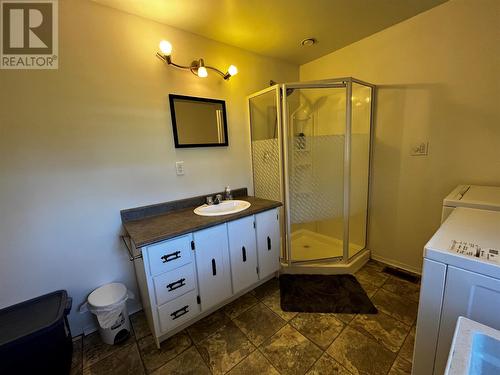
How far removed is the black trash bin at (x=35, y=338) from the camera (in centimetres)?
106

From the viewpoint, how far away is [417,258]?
6.78 ft

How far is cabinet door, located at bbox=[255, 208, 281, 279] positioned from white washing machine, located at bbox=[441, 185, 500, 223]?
1203 millimetres

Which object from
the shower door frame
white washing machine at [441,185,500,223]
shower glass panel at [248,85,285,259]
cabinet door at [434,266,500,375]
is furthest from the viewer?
shower glass panel at [248,85,285,259]

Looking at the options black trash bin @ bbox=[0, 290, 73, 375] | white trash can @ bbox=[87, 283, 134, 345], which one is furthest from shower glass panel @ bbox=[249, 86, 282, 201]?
black trash bin @ bbox=[0, 290, 73, 375]

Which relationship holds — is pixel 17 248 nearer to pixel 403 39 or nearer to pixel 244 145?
pixel 244 145

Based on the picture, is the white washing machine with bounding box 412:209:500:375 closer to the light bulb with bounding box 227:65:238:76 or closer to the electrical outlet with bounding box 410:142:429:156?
the electrical outlet with bounding box 410:142:429:156

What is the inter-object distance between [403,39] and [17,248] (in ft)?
11.0

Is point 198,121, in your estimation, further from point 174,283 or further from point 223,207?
point 174,283

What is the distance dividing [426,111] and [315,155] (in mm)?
993

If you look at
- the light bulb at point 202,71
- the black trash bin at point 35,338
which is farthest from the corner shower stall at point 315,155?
the black trash bin at point 35,338

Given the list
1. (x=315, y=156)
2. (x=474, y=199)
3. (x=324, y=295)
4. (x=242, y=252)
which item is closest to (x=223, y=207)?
(x=242, y=252)

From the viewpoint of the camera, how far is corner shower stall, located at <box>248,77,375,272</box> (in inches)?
80.0

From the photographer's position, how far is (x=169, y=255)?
1.37 m

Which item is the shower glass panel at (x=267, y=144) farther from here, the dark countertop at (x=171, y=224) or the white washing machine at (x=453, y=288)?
the white washing machine at (x=453, y=288)
